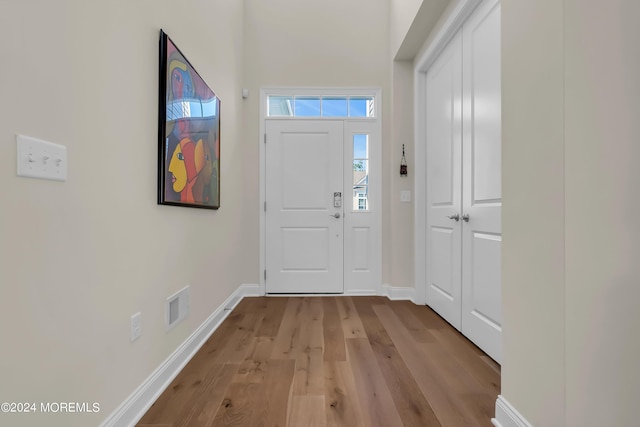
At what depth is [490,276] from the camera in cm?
189

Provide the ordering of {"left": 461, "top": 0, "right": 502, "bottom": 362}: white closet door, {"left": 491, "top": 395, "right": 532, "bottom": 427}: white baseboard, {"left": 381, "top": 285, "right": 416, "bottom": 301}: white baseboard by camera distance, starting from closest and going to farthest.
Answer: {"left": 491, "top": 395, "right": 532, "bottom": 427}: white baseboard → {"left": 461, "top": 0, "right": 502, "bottom": 362}: white closet door → {"left": 381, "top": 285, "right": 416, "bottom": 301}: white baseboard

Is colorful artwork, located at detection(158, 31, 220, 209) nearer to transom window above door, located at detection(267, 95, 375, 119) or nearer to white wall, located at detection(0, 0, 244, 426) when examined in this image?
white wall, located at detection(0, 0, 244, 426)

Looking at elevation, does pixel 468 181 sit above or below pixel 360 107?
below

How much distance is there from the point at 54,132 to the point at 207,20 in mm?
1817

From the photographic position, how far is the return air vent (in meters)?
1.67

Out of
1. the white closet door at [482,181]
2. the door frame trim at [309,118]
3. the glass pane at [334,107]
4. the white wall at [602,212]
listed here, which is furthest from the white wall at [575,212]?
the glass pane at [334,107]

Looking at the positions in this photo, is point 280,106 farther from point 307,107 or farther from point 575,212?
point 575,212

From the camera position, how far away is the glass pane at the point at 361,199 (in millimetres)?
3408

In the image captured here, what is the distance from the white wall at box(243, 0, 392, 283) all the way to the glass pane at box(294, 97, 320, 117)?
0.16 metres

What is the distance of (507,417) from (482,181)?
133cm

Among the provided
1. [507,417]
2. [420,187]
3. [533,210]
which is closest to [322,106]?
[420,187]

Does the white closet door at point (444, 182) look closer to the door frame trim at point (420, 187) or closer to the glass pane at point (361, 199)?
the door frame trim at point (420, 187)

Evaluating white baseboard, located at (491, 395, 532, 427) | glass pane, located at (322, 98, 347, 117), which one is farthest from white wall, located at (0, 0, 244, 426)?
glass pane, located at (322, 98, 347, 117)

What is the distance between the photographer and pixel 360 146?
342 cm
